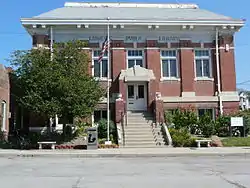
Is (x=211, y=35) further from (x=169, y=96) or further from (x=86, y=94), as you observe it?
(x=86, y=94)

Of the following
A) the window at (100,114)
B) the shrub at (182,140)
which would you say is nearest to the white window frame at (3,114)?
the window at (100,114)

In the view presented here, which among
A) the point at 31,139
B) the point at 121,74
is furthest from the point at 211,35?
the point at 31,139

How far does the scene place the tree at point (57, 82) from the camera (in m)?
22.3

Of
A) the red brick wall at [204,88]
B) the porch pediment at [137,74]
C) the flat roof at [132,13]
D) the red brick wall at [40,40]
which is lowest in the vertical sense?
the red brick wall at [204,88]

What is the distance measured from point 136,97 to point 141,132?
455 centimetres

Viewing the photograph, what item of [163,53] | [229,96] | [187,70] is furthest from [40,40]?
[229,96]

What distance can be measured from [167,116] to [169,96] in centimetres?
309

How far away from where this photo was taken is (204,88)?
29906mm

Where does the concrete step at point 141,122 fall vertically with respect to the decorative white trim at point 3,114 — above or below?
below

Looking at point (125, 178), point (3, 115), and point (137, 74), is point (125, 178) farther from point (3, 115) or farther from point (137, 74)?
point (137, 74)

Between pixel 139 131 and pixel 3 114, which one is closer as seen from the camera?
pixel 139 131

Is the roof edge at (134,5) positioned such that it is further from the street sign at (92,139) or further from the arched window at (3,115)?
the street sign at (92,139)

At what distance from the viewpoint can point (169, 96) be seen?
97.2ft

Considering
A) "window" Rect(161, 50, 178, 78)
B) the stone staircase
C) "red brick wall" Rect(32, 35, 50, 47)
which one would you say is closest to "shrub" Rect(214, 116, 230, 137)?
the stone staircase
